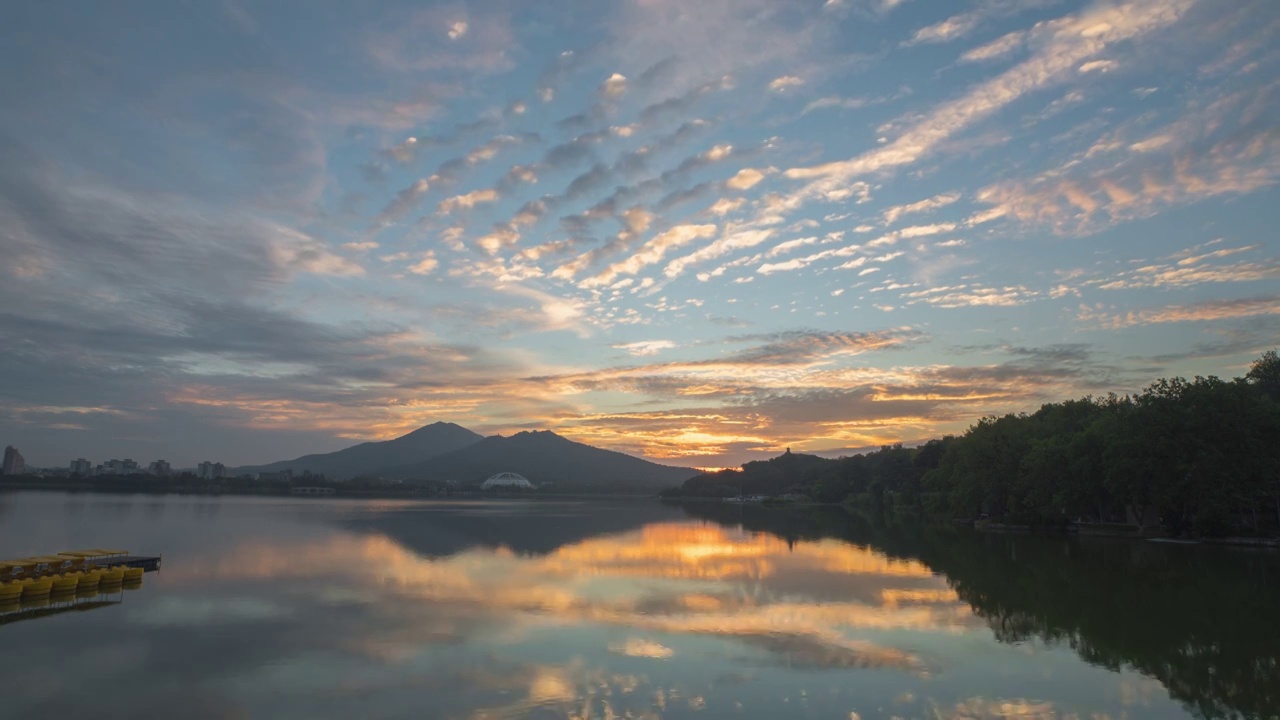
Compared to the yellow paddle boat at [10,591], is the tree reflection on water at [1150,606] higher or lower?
lower

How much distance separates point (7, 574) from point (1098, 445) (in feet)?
198

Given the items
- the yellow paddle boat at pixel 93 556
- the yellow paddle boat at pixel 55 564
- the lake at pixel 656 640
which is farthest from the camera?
the yellow paddle boat at pixel 93 556

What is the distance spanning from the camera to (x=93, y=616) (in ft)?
68.2

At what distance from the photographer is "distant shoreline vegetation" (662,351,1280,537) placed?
1736 inches

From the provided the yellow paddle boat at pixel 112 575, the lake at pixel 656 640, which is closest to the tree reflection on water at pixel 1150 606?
the lake at pixel 656 640

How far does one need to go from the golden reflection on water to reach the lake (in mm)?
A: 175

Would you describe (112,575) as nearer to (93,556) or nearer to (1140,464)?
(93,556)

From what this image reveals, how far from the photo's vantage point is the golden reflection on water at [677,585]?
19.1m

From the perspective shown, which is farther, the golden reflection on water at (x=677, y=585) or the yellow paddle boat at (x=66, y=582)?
the yellow paddle boat at (x=66, y=582)

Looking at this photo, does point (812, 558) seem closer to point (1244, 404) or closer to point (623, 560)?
point (623, 560)

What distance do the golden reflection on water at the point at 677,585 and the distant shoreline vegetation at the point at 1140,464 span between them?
21.1 metres

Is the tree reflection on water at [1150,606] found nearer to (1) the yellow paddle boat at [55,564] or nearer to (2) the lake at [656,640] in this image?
(2) the lake at [656,640]

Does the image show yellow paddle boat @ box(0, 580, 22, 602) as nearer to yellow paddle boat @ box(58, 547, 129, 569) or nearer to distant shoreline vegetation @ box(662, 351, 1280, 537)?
yellow paddle boat @ box(58, 547, 129, 569)

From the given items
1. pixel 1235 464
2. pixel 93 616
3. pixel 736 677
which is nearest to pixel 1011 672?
pixel 736 677
